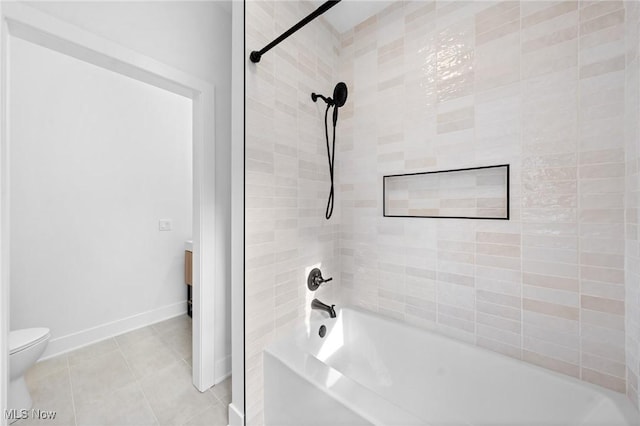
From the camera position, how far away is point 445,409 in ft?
4.14

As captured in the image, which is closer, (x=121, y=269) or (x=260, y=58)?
(x=260, y=58)

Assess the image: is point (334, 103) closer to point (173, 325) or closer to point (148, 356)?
point (148, 356)

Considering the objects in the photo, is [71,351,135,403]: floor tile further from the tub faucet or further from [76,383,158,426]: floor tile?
the tub faucet

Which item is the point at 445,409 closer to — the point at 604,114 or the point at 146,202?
the point at 604,114

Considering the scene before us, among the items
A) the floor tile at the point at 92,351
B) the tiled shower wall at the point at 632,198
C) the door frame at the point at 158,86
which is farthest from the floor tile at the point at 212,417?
the tiled shower wall at the point at 632,198

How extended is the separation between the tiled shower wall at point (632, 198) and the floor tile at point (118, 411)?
7.05 ft

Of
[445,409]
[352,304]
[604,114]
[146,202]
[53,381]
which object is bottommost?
[53,381]

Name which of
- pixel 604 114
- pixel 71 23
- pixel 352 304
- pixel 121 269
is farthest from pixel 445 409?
pixel 121 269

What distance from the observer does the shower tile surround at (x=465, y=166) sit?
38.7 inches

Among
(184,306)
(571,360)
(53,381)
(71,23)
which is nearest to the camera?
(571,360)

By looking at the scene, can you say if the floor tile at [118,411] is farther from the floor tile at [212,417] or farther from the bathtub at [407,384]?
the bathtub at [407,384]

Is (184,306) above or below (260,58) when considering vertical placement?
below

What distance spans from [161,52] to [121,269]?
6.42ft

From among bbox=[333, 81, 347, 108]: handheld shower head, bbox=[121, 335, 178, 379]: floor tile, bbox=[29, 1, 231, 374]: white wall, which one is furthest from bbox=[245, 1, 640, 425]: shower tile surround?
bbox=[121, 335, 178, 379]: floor tile
